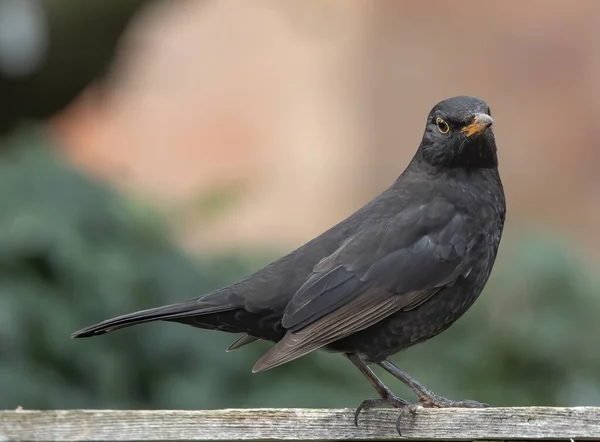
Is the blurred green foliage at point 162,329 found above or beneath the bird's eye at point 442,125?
beneath

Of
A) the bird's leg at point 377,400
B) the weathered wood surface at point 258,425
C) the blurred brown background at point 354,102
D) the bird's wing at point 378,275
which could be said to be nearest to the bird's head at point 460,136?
the bird's wing at point 378,275

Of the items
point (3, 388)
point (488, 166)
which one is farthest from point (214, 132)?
point (488, 166)

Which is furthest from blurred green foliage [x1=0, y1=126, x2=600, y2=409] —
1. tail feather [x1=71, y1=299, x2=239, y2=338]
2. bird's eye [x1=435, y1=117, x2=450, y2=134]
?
bird's eye [x1=435, y1=117, x2=450, y2=134]

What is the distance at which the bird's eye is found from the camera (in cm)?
365

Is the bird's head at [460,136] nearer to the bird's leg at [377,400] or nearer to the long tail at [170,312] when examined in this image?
the bird's leg at [377,400]

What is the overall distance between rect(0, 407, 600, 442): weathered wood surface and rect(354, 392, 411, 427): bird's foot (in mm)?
108

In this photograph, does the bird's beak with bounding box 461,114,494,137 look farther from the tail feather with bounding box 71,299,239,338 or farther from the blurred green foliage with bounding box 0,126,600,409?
the blurred green foliage with bounding box 0,126,600,409

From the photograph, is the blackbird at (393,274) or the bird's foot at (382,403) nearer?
the bird's foot at (382,403)

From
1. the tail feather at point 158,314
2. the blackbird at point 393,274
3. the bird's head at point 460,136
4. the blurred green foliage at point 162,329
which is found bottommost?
the blurred green foliage at point 162,329

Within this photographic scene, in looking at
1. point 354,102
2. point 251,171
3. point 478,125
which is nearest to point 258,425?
point 478,125

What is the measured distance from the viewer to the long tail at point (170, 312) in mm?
3289

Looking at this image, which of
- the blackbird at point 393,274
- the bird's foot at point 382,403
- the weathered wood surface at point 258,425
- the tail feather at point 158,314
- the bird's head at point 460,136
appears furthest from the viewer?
the bird's head at point 460,136

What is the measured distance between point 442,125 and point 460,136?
9 centimetres

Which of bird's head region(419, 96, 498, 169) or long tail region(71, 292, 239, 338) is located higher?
bird's head region(419, 96, 498, 169)
